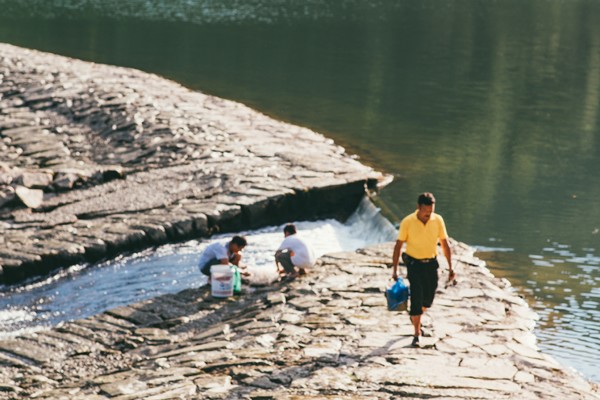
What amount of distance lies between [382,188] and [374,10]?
37604mm

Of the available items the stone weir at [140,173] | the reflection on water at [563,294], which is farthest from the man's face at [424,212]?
the stone weir at [140,173]

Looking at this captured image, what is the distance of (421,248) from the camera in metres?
11.6

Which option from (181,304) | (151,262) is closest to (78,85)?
(151,262)

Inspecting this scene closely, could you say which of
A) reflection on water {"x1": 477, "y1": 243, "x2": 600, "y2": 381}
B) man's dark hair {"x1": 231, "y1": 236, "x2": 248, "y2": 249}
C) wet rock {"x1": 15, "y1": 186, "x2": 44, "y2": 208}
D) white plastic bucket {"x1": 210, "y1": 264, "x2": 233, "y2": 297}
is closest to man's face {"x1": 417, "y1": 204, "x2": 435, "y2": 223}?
reflection on water {"x1": 477, "y1": 243, "x2": 600, "y2": 381}

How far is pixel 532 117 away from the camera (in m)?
30.1

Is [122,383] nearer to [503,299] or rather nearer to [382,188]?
[503,299]

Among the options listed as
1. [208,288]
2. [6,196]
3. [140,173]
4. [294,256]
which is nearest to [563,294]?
[294,256]

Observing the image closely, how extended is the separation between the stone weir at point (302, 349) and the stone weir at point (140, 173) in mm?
2960

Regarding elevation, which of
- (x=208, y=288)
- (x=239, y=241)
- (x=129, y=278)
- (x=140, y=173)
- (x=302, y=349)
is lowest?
(x=129, y=278)

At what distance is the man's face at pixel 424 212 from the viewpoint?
1147cm

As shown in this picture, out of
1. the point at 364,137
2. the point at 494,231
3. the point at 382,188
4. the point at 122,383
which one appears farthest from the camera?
the point at 364,137

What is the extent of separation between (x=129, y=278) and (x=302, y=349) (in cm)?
520

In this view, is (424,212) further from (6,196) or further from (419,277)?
(6,196)

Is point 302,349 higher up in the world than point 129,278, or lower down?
higher up
